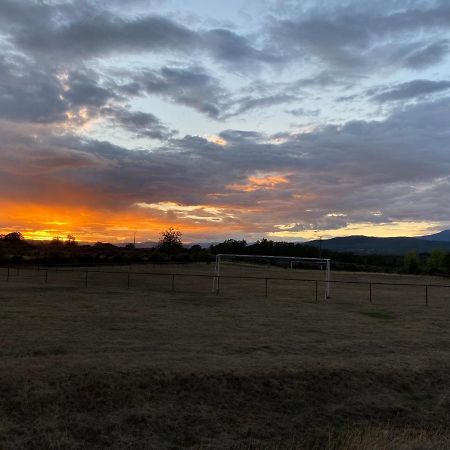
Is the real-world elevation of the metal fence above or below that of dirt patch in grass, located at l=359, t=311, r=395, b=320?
above

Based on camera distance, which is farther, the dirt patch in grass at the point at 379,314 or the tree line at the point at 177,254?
the tree line at the point at 177,254

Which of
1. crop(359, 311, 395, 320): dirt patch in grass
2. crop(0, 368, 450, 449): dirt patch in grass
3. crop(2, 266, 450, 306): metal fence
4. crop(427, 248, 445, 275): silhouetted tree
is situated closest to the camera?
crop(0, 368, 450, 449): dirt patch in grass

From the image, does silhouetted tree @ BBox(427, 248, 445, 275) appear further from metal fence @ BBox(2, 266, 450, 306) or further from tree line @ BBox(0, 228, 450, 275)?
metal fence @ BBox(2, 266, 450, 306)

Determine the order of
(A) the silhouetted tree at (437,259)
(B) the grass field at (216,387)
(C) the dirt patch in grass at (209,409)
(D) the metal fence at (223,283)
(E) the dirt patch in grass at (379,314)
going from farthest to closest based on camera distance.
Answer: (A) the silhouetted tree at (437,259) < (D) the metal fence at (223,283) < (E) the dirt patch in grass at (379,314) < (B) the grass field at (216,387) < (C) the dirt patch in grass at (209,409)

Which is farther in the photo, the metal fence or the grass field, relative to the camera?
the metal fence

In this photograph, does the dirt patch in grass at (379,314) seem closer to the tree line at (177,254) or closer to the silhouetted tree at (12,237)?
the tree line at (177,254)

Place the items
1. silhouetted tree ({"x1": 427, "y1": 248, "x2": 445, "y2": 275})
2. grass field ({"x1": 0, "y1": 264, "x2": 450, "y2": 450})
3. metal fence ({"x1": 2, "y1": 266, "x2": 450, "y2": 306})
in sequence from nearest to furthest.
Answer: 1. grass field ({"x1": 0, "y1": 264, "x2": 450, "y2": 450})
2. metal fence ({"x1": 2, "y1": 266, "x2": 450, "y2": 306})
3. silhouetted tree ({"x1": 427, "y1": 248, "x2": 445, "y2": 275})

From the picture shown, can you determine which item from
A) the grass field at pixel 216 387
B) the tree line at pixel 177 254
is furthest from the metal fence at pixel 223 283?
the tree line at pixel 177 254

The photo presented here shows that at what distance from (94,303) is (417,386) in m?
17.3

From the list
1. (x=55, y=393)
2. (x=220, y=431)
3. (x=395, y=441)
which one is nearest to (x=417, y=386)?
(x=395, y=441)

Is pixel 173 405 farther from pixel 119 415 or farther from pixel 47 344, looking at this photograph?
pixel 47 344

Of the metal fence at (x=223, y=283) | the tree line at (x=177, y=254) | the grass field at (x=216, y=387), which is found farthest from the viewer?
the tree line at (x=177, y=254)

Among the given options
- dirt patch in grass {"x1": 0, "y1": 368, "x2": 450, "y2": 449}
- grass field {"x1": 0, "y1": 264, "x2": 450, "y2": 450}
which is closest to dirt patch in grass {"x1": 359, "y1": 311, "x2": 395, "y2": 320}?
grass field {"x1": 0, "y1": 264, "x2": 450, "y2": 450}

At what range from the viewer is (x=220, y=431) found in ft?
30.6
